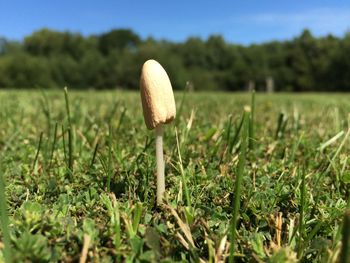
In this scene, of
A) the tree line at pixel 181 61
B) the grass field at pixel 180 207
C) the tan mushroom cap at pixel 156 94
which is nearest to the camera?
the grass field at pixel 180 207

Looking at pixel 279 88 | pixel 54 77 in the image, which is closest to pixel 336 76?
pixel 279 88

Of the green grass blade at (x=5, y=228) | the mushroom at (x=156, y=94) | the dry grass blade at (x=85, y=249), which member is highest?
the mushroom at (x=156, y=94)

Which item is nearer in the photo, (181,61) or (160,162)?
(160,162)

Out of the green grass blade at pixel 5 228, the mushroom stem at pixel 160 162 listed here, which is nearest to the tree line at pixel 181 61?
the mushroom stem at pixel 160 162

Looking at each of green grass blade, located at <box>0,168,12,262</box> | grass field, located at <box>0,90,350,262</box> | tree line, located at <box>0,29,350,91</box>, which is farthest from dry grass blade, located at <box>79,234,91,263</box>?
tree line, located at <box>0,29,350,91</box>

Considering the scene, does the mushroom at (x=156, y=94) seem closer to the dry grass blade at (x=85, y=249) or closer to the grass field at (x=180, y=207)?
the grass field at (x=180, y=207)

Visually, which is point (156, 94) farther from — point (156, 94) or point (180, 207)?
point (180, 207)

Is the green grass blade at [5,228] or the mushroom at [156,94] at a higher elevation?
the mushroom at [156,94]

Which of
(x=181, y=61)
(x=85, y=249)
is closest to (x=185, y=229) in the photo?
(x=85, y=249)
